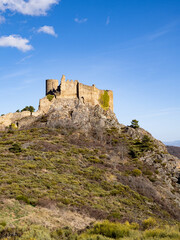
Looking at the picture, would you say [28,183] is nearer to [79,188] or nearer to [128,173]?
[79,188]

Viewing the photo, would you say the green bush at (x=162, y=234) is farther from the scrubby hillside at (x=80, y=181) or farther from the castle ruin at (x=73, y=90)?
the castle ruin at (x=73, y=90)

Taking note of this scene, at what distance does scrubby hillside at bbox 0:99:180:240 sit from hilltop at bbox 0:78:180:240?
50 mm

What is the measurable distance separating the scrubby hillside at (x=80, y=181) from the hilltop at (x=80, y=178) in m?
0.05

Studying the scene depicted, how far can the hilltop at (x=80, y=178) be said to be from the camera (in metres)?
10.9

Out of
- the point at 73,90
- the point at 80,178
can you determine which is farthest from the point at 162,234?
the point at 73,90

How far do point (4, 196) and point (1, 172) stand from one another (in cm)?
561

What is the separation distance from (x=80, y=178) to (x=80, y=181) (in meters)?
1.09

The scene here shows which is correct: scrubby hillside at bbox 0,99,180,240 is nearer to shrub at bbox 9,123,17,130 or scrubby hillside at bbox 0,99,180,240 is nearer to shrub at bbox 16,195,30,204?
shrub at bbox 16,195,30,204

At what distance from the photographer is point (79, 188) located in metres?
19.0

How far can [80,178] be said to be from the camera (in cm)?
2228

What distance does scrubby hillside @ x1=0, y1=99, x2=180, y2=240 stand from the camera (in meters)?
10.9

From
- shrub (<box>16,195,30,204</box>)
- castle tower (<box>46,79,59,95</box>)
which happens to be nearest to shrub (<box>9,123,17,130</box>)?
castle tower (<box>46,79,59,95</box>)

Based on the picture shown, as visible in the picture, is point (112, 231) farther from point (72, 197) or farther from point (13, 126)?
point (13, 126)

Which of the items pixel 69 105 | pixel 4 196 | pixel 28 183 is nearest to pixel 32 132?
pixel 69 105
